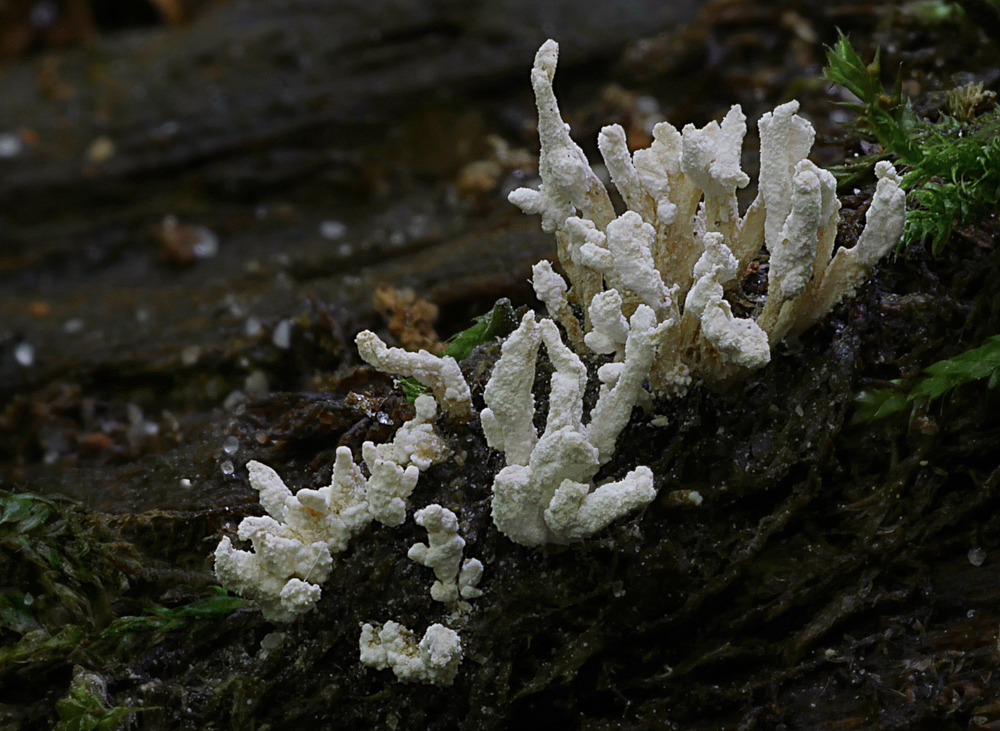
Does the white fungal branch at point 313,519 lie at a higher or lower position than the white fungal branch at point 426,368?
lower

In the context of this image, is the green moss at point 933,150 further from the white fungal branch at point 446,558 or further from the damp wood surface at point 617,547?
the white fungal branch at point 446,558

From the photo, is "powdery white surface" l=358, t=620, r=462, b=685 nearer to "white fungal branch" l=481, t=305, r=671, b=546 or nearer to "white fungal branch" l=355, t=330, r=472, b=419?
"white fungal branch" l=481, t=305, r=671, b=546

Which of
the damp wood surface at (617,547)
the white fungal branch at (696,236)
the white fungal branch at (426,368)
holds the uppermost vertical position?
the white fungal branch at (696,236)

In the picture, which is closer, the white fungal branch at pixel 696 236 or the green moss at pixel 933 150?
the white fungal branch at pixel 696 236

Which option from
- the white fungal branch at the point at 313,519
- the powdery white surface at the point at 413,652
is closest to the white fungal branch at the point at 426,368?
the white fungal branch at the point at 313,519

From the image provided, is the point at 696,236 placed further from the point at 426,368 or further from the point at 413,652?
the point at 413,652

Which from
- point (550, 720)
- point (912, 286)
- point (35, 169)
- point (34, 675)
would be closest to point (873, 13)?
point (912, 286)

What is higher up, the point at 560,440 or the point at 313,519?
the point at 560,440

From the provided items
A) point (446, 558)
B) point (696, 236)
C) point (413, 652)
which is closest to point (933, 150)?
point (696, 236)
